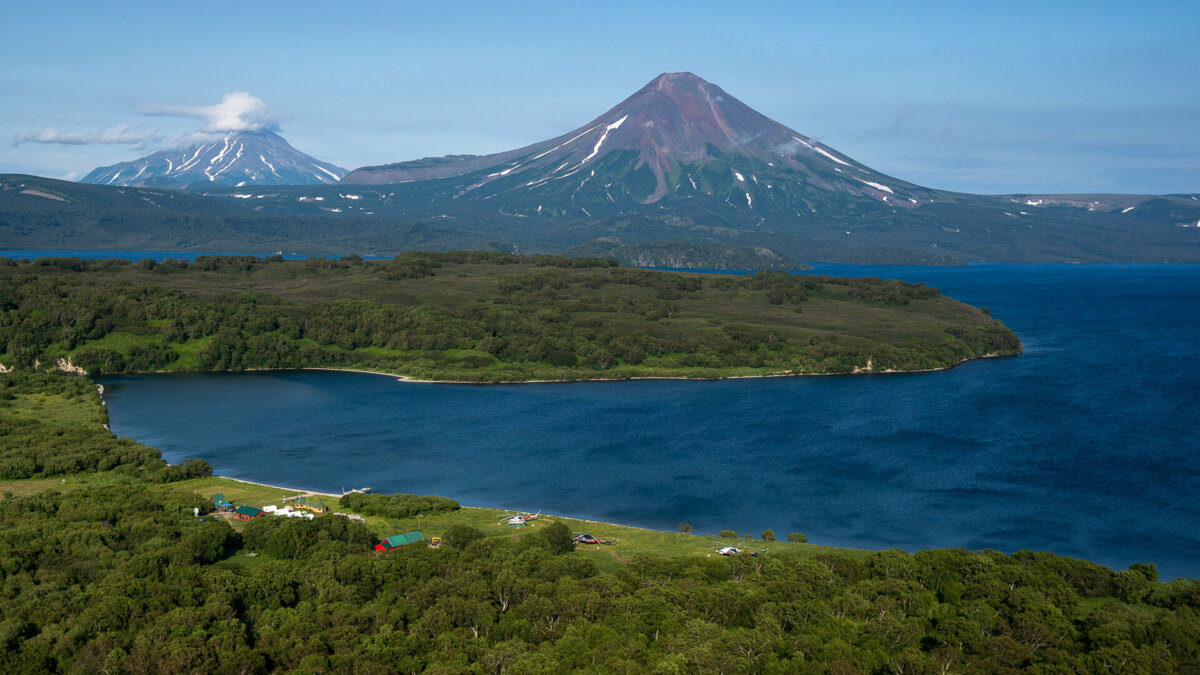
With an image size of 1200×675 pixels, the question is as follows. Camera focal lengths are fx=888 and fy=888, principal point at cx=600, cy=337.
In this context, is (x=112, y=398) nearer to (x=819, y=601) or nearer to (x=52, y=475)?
(x=52, y=475)

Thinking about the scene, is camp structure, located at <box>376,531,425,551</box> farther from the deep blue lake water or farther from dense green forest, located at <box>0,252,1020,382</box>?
dense green forest, located at <box>0,252,1020,382</box>

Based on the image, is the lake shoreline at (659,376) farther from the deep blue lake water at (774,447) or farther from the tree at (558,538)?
the tree at (558,538)

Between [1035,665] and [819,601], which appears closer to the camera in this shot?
[1035,665]

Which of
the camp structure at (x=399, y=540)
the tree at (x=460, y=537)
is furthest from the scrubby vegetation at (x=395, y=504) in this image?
the tree at (x=460, y=537)

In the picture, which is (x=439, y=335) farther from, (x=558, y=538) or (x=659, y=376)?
(x=558, y=538)

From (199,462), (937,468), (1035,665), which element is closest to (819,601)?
(1035,665)

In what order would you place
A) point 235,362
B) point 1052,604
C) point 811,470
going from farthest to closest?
point 235,362 < point 811,470 < point 1052,604

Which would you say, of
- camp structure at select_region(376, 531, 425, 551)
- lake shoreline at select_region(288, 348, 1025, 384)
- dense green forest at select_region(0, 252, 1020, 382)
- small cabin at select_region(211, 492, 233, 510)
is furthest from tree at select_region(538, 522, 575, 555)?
dense green forest at select_region(0, 252, 1020, 382)

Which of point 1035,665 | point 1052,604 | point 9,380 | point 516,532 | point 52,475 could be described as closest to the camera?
point 1035,665
